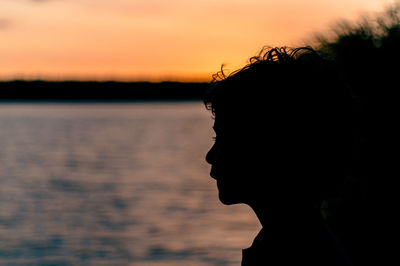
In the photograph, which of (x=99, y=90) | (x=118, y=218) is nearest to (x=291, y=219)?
(x=118, y=218)

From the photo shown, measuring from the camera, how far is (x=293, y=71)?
1464 mm

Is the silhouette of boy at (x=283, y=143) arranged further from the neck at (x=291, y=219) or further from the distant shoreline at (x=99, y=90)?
the distant shoreline at (x=99, y=90)

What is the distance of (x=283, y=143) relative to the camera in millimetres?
1425

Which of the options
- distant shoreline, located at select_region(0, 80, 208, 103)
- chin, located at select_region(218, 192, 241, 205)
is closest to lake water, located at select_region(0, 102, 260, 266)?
chin, located at select_region(218, 192, 241, 205)

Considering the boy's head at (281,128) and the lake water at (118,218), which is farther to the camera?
the lake water at (118,218)

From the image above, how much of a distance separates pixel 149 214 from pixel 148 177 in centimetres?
550

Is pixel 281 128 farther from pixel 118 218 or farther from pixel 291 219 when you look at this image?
pixel 118 218

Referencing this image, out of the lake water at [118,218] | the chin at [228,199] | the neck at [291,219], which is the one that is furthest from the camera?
the lake water at [118,218]

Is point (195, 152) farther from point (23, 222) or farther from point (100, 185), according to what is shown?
point (23, 222)

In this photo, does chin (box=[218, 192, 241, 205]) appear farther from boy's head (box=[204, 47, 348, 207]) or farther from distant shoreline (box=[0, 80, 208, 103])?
distant shoreline (box=[0, 80, 208, 103])

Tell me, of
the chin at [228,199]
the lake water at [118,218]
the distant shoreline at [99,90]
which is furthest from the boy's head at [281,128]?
the distant shoreline at [99,90]

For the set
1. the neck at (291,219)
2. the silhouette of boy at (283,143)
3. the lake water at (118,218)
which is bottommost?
the lake water at (118,218)

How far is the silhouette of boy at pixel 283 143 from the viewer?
1.37 metres

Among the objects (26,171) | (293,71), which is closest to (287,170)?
(293,71)
